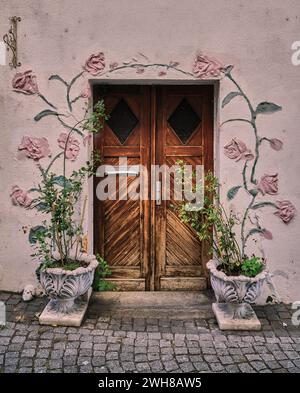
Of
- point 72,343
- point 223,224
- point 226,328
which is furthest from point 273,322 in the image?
point 72,343

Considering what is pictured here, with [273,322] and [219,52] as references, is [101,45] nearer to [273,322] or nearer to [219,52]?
[219,52]

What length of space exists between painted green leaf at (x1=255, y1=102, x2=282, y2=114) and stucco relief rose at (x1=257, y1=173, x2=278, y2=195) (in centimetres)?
71

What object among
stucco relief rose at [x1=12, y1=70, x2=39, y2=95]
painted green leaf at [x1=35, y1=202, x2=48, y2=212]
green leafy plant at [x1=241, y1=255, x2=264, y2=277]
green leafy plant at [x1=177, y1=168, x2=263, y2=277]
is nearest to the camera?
green leafy plant at [x1=241, y1=255, x2=264, y2=277]

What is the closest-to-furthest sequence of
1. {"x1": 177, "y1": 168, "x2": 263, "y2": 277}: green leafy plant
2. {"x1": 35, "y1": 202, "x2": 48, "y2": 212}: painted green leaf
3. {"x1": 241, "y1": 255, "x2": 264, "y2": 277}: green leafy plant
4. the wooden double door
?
{"x1": 241, "y1": 255, "x2": 264, "y2": 277}: green leafy plant → {"x1": 177, "y1": 168, "x2": 263, "y2": 277}: green leafy plant → {"x1": 35, "y1": 202, "x2": 48, "y2": 212}: painted green leaf → the wooden double door

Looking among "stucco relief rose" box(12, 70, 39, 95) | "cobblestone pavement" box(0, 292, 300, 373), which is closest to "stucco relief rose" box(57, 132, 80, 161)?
"stucco relief rose" box(12, 70, 39, 95)

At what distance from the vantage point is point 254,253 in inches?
223

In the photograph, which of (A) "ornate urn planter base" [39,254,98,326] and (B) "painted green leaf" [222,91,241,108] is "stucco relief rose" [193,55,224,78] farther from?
(A) "ornate urn planter base" [39,254,98,326]

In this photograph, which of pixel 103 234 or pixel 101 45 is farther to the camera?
pixel 103 234

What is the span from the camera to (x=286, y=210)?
5.61m

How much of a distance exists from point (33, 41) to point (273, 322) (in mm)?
3984

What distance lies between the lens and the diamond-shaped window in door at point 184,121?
5.96 metres

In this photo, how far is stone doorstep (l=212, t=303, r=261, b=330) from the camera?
16.5ft

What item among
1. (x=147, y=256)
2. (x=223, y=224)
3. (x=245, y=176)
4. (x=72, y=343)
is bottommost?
(x=72, y=343)

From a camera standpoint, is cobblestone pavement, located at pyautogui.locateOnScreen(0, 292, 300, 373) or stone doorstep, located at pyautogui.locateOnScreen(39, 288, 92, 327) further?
stone doorstep, located at pyautogui.locateOnScreen(39, 288, 92, 327)
